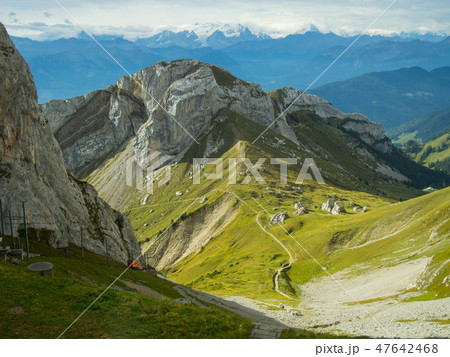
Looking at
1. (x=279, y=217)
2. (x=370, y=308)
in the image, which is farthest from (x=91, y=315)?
(x=279, y=217)

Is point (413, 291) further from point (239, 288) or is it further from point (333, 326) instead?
point (239, 288)

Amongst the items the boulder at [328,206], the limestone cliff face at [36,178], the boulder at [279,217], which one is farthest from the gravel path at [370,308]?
the boulder at [328,206]

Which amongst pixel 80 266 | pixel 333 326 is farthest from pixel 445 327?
pixel 80 266

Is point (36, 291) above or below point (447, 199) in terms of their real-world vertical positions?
above

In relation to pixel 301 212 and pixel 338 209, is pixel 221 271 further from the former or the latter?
pixel 338 209

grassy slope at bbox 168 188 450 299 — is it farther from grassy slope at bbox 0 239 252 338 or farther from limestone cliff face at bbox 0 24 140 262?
grassy slope at bbox 0 239 252 338

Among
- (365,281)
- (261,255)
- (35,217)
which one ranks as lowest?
(261,255)

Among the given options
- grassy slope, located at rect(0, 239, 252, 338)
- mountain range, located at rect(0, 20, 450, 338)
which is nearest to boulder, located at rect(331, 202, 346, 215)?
mountain range, located at rect(0, 20, 450, 338)
